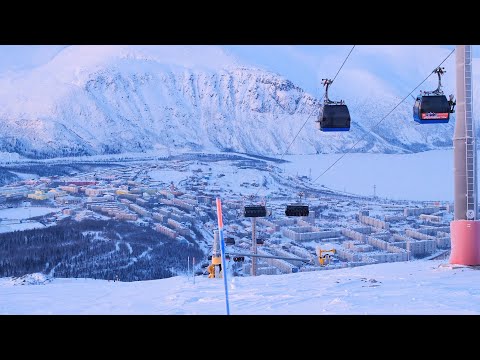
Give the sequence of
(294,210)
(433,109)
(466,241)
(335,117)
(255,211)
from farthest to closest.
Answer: (255,211) → (294,210) → (335,117) → (433,109) → (466,241)

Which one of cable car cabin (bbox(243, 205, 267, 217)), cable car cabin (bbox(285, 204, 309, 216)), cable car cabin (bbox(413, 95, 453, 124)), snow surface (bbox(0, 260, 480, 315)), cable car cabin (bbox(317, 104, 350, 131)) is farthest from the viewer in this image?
cable car cabin (bbox(243, 205, 267, 217))

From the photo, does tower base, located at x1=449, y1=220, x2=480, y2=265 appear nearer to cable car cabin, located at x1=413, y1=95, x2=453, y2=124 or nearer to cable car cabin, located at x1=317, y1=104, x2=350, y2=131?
cable car cabin, located at x1=413, y1=95, x2=453, y2=124

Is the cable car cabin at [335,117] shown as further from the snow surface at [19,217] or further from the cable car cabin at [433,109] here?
the snow surface at [19,217]

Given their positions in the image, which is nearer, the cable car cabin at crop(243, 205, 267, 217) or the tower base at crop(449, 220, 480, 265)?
the tower base at crop(449, 220, 480, 265)

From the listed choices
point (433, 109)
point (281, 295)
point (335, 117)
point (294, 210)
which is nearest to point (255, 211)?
point (294, 210)

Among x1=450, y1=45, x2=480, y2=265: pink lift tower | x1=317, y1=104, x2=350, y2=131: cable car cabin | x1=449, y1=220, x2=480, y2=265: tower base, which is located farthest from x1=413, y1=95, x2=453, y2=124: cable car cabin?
x1=449, y1=220, x2=480, y2=265: tower base

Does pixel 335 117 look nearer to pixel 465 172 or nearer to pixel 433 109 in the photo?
pixel 433 109
